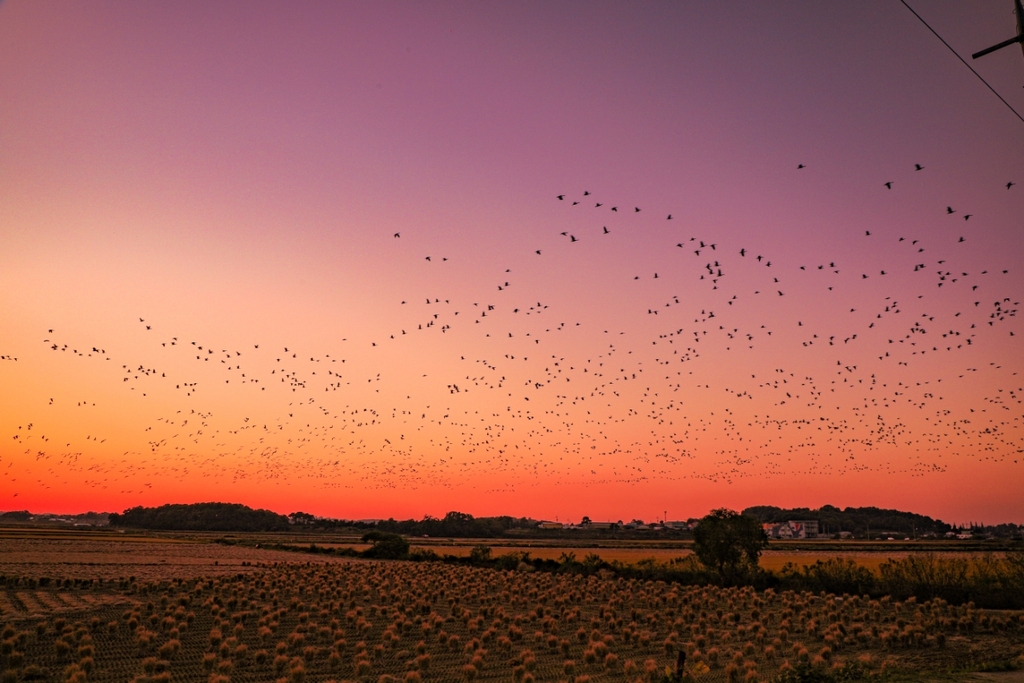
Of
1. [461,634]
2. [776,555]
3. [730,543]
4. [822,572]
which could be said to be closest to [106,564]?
[461,634]

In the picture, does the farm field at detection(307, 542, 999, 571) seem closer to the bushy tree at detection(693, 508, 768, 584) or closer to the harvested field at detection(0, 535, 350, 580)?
the bushy tree at detection(693, 508, 768, 584)

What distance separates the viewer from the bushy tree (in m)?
51.4

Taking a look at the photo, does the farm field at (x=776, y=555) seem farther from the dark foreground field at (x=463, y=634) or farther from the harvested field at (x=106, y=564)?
the harvested field at (x=106, y=564)

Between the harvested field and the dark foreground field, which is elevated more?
the dark foreground field

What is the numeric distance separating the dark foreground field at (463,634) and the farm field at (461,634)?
4.2 inches

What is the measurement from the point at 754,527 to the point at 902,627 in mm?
20338

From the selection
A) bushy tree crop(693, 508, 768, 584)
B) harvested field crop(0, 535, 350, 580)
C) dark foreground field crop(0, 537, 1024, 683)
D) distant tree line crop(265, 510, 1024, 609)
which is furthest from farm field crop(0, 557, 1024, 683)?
harvested field crop(0, 535, 350, 580)

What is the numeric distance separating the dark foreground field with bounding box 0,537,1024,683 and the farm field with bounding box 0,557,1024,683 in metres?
0.11

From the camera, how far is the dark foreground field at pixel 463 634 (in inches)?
837

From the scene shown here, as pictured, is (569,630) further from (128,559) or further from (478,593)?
(128,559)

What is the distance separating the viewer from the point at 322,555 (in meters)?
94.0

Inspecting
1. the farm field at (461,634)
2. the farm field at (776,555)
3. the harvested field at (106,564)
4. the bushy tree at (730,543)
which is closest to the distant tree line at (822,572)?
the bushy tree at (730,543)

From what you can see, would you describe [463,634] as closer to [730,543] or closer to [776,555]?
[730,543]

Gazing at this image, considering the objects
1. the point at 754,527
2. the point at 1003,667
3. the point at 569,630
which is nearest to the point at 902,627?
the point at 1003,667
